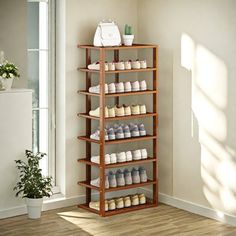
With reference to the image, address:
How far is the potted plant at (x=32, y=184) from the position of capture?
638 cm

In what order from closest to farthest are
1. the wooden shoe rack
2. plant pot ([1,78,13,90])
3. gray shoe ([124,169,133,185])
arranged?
plant pot ([1,78,13,90]), the wooden shoe rack, gray shoe ([124,169,133,185])

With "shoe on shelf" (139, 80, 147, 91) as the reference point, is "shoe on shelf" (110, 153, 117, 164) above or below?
below

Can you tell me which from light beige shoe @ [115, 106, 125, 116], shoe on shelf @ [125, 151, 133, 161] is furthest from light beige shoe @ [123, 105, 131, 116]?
shoe on shelf @ [125, 151, 133, 161]

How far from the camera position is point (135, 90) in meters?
6.78

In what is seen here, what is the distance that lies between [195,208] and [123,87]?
139cm

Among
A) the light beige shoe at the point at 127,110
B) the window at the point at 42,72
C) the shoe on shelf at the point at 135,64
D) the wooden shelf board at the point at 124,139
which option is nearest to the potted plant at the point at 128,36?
the shoe on shelf at the point at 135,64

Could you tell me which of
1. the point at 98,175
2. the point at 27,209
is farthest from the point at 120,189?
the point at 27,209

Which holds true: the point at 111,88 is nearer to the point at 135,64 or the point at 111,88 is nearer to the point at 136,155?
the point at 135,64

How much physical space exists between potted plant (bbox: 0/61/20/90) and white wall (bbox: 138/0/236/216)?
1587 mm

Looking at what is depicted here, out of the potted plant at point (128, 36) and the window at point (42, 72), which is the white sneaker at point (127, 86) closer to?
the potted plant at point (128, 36)

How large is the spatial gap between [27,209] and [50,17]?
1.93m

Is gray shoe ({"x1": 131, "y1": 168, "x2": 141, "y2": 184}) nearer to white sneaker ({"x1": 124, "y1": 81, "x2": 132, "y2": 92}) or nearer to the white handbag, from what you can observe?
white sneaker ({"x1": 124, "y1": 81, "x2": 132, "y2": 92})

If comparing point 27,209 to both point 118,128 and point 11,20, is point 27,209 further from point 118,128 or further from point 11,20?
point 11,20

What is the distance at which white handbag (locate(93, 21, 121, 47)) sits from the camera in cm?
656
